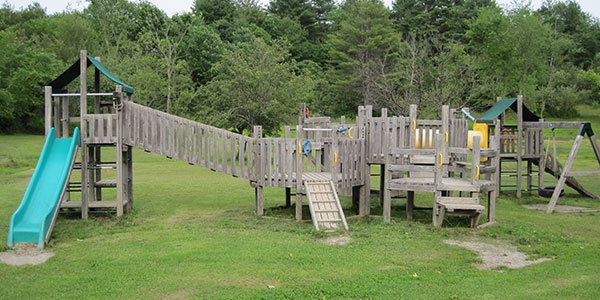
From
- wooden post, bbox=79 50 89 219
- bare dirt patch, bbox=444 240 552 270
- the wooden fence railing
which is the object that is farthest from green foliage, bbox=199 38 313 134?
bare dirt patch, bbox=444 240 552 270

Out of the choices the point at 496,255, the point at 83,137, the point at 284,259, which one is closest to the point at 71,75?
the point at 83,137

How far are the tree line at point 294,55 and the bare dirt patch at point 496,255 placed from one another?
17958 mm

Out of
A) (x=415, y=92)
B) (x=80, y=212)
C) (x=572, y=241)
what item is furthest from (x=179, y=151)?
(x=415, y=92)

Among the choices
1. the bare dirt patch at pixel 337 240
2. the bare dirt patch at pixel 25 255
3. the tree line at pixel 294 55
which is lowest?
the bare dirt patch at pixel 25 255

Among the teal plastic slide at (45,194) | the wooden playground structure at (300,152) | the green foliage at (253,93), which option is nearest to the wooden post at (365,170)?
the wooden playground structure at (300,152)

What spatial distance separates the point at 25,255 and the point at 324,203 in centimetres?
630

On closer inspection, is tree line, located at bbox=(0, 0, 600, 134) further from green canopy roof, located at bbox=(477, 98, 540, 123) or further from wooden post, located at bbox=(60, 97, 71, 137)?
wooden post, located at bbox=(60, 97, 71, 137)

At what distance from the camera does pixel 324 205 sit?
1284 centimetres

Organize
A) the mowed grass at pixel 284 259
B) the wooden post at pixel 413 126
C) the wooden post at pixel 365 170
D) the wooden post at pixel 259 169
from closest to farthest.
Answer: the mowed grass at pixel 284 259
the wooden post at pixel 413 126
the wooden post at pixel 259 169
the wooden post at pixel 365 170

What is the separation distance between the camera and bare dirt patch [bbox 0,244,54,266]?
379 inches

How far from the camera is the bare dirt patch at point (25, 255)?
9.62 metres

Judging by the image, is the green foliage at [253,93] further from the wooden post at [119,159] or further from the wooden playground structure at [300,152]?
the wooden post at [119,159]

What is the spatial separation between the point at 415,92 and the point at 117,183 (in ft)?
70.8

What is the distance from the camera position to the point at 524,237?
1155cm
